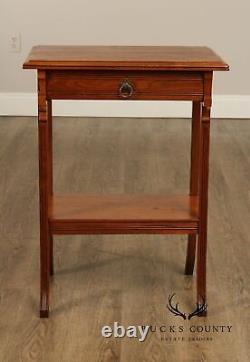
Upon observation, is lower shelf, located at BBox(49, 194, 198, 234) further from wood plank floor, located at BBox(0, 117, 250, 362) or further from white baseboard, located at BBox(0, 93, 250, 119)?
white baseboard, located at BBox(0, 93, 250, 119)

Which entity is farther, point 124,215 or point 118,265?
point 118,265

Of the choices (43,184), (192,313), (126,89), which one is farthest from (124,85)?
(192,313)

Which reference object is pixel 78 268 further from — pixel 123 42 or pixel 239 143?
pixel 123 42

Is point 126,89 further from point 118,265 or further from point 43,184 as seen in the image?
point 118,265

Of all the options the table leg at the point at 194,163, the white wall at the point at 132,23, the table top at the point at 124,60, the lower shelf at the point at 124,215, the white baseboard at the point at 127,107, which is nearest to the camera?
the table top at the point at 124,60

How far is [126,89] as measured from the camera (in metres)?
2.24

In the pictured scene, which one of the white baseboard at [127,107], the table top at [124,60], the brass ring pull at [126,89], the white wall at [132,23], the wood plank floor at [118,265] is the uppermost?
the table top at [124,60]

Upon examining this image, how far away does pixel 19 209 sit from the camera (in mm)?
3443

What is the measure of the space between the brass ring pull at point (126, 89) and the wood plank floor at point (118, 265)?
2.35ft

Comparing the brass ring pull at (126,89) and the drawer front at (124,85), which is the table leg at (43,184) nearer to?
the drawer front at (124,85)

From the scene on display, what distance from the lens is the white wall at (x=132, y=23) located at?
17.1 ft

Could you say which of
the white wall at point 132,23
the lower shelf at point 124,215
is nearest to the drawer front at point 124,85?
the lower shelf at point 124,215

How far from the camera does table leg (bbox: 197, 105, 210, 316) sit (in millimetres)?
2268

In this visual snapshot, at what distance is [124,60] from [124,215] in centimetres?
53
